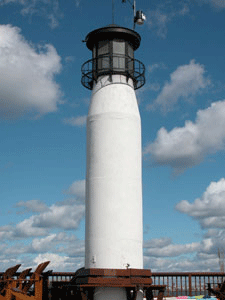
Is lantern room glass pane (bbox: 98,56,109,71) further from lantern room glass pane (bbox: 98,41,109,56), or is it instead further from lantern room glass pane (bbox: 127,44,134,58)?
lantern room glass pane (bbox: 127,44,134,58)

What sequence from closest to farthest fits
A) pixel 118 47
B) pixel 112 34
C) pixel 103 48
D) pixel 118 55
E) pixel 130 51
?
pixel 112 34 → pixel 118 55 → pixel 118 47 → pixel 103 48 → pixel 130 51

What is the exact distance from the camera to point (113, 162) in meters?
24.8

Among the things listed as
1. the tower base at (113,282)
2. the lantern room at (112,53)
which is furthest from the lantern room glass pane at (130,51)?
the tower base at (113,282)

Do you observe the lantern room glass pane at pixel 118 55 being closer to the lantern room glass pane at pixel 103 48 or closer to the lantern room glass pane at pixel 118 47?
the lantern room glass pane at pixel 118 47

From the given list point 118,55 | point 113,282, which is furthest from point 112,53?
point 113,282

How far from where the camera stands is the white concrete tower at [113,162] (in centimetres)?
2400

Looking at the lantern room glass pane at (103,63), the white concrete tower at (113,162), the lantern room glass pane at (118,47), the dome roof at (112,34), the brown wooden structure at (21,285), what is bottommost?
the brown wooden structure at (21,285)

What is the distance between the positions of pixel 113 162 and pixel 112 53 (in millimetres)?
6317

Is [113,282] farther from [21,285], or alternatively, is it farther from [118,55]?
[118,55]

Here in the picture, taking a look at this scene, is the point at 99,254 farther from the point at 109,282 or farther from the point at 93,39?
the point at 93,39

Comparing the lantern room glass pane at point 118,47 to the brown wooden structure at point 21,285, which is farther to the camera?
the lantern room glass pane at point 118,47

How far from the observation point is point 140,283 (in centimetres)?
2323

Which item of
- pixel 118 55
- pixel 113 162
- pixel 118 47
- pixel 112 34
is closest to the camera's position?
pixel 113 162

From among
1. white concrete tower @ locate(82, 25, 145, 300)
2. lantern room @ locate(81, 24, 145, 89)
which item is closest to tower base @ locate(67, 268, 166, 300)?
white concrete tower @ locate(82, 25, 145, 300)
